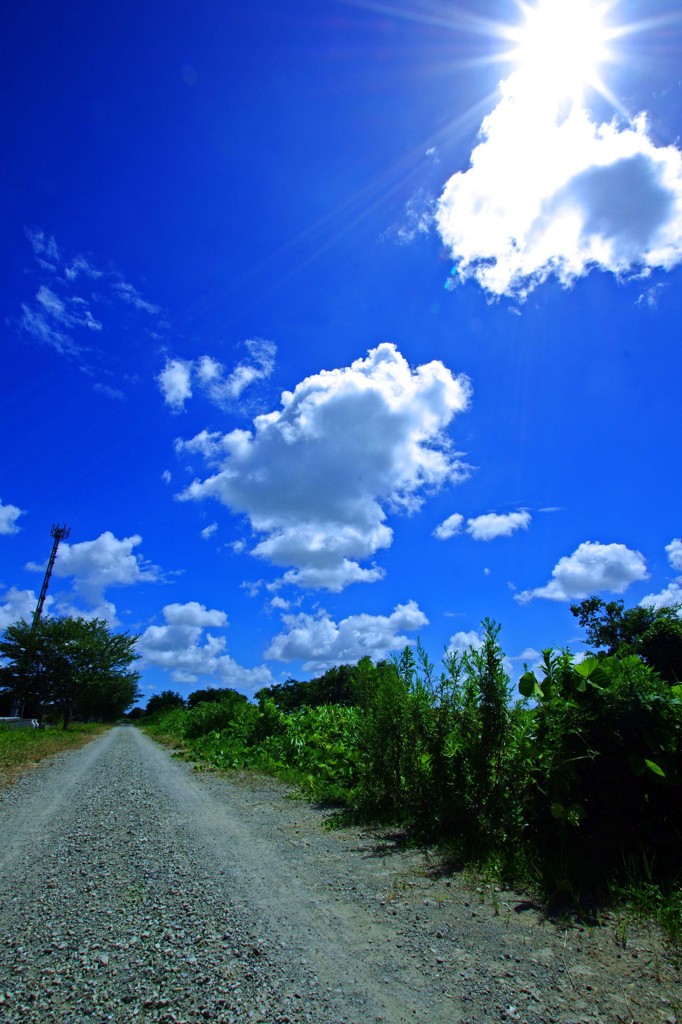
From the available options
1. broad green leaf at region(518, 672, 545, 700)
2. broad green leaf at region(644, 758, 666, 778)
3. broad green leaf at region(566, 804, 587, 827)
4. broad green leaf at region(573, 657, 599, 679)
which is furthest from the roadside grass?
broad green leaf at region(644, 758, 666, 778)

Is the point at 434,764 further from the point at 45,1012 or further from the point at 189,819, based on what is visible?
the point at 45,1012

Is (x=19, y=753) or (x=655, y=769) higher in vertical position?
(x=655, y=769)

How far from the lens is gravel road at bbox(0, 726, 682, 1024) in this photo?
2727 mm

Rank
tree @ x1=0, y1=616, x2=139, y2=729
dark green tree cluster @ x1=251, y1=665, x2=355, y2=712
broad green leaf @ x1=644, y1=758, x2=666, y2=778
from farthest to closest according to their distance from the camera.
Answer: dark green tree cluster @ x1=251, y1=665, x2=355, y2=712 → tree @ x1=0, y1=616, x2=139, y2=729 → broad green leaf @ x1=644, y1=758, x2=666, y2=778

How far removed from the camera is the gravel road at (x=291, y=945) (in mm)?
2727

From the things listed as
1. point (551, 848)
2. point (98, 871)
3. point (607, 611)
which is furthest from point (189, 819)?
point (607, 611)

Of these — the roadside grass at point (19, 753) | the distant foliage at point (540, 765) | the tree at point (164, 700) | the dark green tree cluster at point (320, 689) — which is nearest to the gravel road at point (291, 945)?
the distant foliage at point (540, 765)

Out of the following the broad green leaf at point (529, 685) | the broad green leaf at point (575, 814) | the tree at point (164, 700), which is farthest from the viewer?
the tree at point (164, 700)

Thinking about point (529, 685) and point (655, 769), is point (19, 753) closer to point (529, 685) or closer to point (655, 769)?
point (529, 685)

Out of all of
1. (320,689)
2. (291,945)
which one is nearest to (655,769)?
(291,945)

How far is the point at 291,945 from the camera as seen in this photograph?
3371mm

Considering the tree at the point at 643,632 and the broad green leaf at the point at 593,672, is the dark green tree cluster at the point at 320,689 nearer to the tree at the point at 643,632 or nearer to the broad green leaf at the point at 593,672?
the tree at the point at 643,632

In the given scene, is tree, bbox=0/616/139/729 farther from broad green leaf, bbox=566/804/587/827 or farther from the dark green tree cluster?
broad green leaf, bbox=566/804/587/827

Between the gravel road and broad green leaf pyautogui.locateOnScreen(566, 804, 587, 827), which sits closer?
the gravel road
